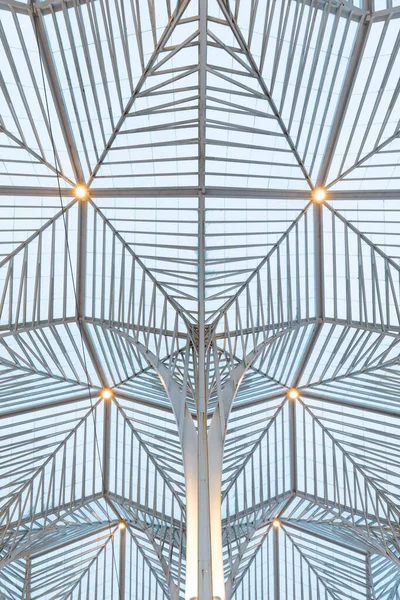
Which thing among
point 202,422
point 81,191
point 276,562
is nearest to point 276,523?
point 276,562

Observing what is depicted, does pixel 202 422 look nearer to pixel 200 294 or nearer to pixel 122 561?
pixel 200 294

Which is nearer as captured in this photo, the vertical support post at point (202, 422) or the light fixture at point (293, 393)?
the vertical support post at point (202, 422)

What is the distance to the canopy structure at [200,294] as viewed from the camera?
1898 cm

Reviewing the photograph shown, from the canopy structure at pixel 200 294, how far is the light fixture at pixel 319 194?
2.5 inches

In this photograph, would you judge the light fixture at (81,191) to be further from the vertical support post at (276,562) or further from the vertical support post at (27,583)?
the vertical support post at (276,562)

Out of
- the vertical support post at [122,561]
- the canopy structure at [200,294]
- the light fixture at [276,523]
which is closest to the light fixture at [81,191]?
the canopy structure at [200,294]

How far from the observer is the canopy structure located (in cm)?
1898

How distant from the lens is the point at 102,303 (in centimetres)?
2627

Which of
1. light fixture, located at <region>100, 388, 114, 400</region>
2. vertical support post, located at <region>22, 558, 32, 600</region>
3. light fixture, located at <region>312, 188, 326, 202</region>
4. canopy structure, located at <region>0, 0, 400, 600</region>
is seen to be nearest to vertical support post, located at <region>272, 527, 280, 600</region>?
canopy structure, located at <region>0, 0, 400, 600</region>

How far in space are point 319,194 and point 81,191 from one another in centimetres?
929

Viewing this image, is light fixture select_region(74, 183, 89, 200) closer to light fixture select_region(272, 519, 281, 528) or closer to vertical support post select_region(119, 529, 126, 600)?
vertical support post select_region(119, 529, 126, 600)

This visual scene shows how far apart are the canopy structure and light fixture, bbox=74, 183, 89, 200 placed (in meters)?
0.13

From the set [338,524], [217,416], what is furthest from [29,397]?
[338,524]

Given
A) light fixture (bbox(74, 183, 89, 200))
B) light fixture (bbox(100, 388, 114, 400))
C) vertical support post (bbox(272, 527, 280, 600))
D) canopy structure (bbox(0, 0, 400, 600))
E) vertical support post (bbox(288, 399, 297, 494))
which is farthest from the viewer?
vertical support post (bbox(272, 527, 280, 600))
